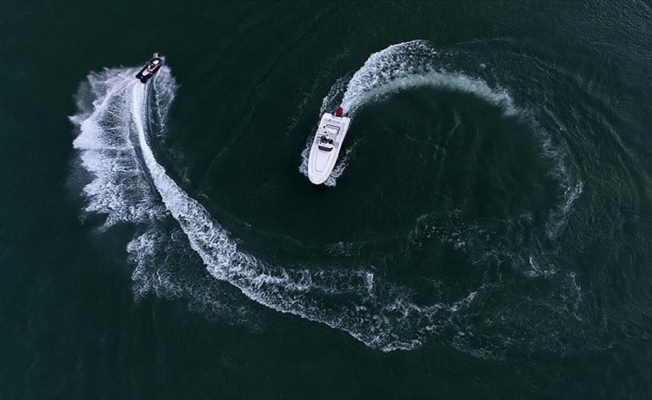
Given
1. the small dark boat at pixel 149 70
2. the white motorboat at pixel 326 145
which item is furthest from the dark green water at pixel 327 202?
the white motorboat at pixel 326 145

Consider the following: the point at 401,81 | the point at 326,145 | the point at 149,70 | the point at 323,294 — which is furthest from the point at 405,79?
the point at 149,70

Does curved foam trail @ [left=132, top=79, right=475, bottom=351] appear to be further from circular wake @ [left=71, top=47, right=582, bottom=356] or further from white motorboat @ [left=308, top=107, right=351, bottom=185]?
white motorboat @ [left=308, top=107, right=351, bottom=185]

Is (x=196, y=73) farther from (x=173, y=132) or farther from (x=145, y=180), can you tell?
Result: (x=145, y=180)

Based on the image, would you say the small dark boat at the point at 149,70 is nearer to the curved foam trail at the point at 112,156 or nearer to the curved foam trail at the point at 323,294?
the curved foam trail at the point at 112,156

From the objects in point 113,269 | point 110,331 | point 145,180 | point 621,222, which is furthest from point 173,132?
point 621,222

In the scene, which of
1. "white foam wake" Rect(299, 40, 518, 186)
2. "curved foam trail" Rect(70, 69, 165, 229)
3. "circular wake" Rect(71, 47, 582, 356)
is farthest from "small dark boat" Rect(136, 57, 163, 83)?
"white foam wake" Rect(299, 40, 518, 186)

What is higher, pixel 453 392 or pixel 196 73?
pixel 196 73
